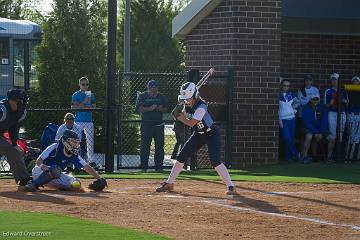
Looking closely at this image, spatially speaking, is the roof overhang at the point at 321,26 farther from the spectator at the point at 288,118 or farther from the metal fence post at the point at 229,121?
the metal fence post at the point at 229,121

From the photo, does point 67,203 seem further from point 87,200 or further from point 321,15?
point 321,15

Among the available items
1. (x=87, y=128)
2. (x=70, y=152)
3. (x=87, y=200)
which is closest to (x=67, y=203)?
(x=87, y=200)

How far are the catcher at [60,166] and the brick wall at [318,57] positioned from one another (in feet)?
29.8

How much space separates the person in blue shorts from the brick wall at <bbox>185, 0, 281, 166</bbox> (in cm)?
565

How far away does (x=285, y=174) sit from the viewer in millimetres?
18422

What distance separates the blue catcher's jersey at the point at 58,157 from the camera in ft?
48.2

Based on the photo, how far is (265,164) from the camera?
20.6 meters

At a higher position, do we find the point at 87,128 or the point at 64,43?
the point at 64,43

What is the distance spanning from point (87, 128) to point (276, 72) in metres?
4.44

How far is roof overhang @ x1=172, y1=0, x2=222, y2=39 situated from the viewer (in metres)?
20.7

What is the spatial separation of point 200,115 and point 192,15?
6996 millimetres

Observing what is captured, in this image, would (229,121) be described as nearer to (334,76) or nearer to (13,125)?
(334,76)

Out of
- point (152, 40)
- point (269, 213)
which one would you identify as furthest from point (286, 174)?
point (152, 40)

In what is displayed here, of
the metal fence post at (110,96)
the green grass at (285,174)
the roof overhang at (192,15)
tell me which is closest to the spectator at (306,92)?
the green grass at (285,174)
